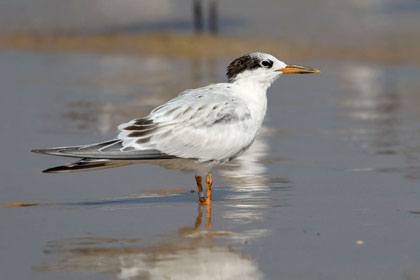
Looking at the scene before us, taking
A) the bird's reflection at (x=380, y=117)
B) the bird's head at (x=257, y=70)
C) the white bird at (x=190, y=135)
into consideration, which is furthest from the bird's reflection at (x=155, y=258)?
the bird's reflection at (x=380, y=117)

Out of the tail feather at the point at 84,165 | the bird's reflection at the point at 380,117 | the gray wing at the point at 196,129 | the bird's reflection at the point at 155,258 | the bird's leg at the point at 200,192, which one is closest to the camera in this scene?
the bird's reflection at the point at 155,258

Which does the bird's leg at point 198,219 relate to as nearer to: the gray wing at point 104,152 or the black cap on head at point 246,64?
the gray wing at point 104,152

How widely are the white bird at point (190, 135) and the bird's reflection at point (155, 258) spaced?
83 centimetres

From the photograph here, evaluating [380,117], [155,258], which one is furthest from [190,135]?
[380,117]

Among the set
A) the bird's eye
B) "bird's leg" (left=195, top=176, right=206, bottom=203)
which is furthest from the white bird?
the bird's eye

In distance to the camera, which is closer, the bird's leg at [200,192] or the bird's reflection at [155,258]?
the bird's reflection at [155,258]

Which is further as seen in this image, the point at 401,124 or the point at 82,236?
the point at 401,124

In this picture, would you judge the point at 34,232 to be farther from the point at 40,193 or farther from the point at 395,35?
the point at 395,35

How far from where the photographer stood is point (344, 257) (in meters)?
4.74

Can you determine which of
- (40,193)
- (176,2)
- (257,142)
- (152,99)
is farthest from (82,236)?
(176,2)

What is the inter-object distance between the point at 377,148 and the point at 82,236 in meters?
3.93

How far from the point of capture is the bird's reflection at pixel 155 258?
4.45 m

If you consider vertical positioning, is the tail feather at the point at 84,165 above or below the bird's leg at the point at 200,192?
above

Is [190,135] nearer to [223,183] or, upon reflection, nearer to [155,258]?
[223,183]
